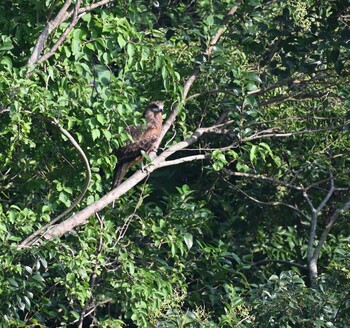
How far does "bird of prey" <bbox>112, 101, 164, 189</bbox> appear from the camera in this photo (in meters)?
7.20

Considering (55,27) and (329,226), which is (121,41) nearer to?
(55,27)

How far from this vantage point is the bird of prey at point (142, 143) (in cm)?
720

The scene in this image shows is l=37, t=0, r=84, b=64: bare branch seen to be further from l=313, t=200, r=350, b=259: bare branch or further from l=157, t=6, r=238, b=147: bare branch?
l=313, t=200, r=350, b=259: bare branch

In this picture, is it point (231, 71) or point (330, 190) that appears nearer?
point (231, 71)

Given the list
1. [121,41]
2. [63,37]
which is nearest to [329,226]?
[121,41]

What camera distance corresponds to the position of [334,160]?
7.70m

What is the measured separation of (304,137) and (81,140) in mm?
2126

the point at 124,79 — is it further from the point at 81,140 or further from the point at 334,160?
the point at 334,160

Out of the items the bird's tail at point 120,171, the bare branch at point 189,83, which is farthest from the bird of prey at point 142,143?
the bare branch at point 189,83

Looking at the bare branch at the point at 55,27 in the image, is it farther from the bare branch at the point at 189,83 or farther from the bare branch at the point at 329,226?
the bare branch at the point at 329,226

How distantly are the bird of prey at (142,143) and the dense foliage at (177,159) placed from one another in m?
0.12

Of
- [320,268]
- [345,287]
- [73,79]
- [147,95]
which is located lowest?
[320,268]

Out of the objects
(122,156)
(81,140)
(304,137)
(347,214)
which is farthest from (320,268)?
(81,140)

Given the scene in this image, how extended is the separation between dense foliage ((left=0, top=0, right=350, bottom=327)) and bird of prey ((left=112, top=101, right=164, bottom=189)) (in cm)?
12
